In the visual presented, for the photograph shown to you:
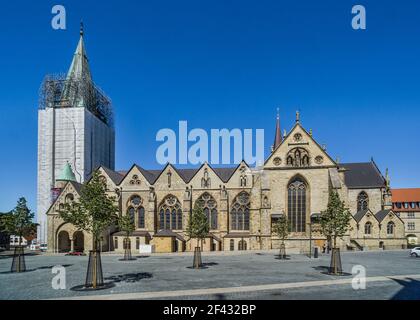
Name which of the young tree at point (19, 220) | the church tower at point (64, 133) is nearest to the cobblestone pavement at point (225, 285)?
the young tree at point (19, 220)

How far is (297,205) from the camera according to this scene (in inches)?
2111

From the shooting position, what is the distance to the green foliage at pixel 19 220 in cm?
→ 3180

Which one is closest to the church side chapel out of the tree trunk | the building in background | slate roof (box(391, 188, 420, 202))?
the building in background

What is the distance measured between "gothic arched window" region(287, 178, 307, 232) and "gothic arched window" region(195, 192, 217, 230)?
38.4 feet

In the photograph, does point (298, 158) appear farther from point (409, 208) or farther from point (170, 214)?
point (409, 208)

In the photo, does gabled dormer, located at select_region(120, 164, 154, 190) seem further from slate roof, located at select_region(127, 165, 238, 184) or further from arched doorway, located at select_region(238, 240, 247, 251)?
arched doorway, located at select_region(238, 240, 247, 251)

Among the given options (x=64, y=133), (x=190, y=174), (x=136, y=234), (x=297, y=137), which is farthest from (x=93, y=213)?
(x=64, y=133)

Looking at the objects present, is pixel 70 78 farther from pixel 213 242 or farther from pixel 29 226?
pixel 29 226

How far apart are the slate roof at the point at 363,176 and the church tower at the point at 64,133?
49.8 meters

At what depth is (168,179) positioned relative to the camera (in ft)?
198

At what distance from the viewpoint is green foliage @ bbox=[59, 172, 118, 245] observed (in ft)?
69.0

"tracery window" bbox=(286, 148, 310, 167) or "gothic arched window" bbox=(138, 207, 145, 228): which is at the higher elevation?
"tracery window" bbox=(286, 148, 310, 167)

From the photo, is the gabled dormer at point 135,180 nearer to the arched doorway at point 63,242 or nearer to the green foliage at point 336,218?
the arched doorway at point 63,242

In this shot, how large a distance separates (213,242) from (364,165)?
34417 millimetres
